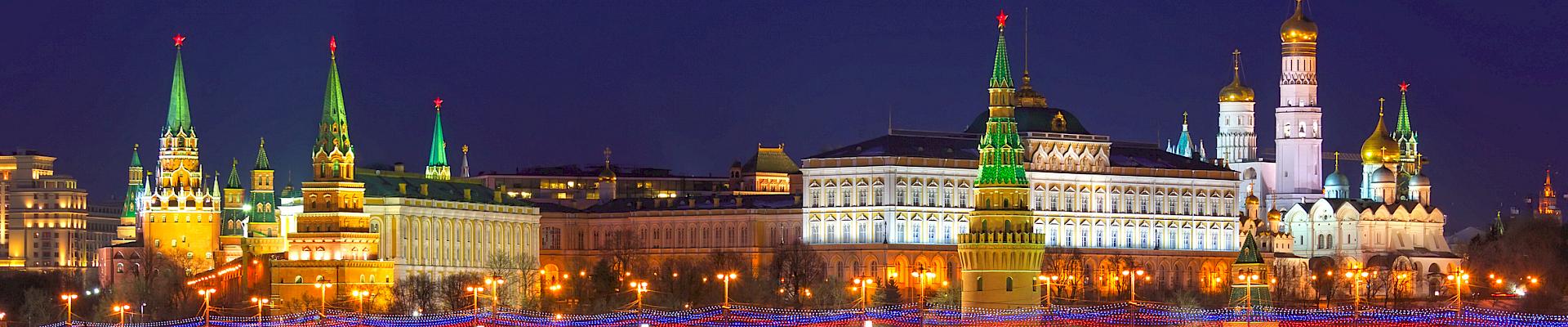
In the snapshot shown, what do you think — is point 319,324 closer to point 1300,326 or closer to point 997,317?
point 997,317

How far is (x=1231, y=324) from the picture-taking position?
635 ft

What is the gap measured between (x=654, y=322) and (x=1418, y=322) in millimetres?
40209

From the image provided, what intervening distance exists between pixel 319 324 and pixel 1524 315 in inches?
2456

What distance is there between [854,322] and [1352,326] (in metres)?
25.4

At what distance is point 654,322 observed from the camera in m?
193

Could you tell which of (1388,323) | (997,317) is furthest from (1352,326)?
(997,317)

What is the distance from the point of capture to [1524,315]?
198125 mm

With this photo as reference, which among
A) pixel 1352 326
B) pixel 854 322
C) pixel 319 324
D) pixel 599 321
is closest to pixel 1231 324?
pixel 1352 326

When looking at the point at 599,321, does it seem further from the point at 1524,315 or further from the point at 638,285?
the point at 1524,315

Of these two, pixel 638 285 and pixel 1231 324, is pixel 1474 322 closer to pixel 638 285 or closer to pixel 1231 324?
pixel 1231 324

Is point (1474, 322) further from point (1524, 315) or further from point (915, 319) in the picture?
point (915, 319)

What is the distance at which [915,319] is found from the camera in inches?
7849

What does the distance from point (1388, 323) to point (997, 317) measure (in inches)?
790

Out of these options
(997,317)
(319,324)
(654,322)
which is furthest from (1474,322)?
(319,324)
